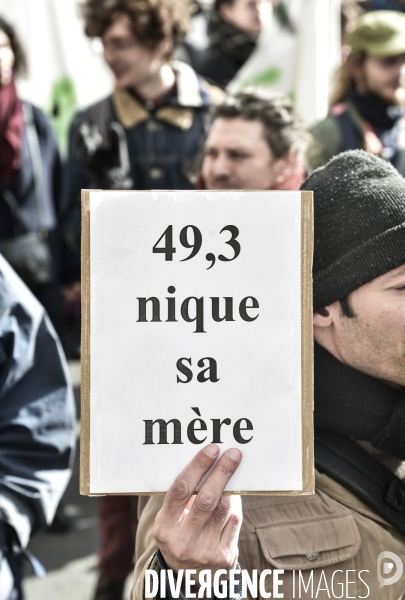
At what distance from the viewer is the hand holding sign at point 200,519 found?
1.29 meters

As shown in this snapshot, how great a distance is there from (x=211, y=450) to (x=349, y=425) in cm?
40

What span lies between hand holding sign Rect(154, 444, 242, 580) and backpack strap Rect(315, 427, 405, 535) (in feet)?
1.01

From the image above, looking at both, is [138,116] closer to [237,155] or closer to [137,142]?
[137,142]

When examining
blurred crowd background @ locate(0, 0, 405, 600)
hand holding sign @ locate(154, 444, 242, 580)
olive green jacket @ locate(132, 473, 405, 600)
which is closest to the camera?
hand holding sign @ locate(154, 444, 242, 580)

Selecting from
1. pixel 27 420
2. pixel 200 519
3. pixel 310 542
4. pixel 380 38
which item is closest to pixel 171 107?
pixel 380 38

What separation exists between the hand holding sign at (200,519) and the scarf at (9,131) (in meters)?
2.77

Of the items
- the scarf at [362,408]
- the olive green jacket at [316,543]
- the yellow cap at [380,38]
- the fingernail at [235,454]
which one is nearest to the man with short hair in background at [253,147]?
the yellow cap at [380,38]

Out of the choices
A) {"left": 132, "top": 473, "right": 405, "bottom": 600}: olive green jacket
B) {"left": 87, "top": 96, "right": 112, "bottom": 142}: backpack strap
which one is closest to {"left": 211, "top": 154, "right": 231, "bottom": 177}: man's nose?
{"left": 87, "top": 96, "right": 112, "bottom": 142}: backpack strap

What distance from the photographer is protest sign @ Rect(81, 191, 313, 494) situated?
131cm

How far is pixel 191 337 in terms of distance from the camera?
4.34ft

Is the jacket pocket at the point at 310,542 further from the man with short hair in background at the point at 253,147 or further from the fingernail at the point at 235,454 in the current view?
the man with short hair in background at the point at 253,147

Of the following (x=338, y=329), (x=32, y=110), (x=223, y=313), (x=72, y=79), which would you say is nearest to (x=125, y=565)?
(x=338, y=329)

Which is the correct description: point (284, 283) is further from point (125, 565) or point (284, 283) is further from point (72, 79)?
point (72, 79)

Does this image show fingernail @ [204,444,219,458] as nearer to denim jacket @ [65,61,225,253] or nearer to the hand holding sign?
the hand holding sign
